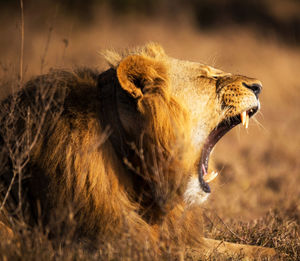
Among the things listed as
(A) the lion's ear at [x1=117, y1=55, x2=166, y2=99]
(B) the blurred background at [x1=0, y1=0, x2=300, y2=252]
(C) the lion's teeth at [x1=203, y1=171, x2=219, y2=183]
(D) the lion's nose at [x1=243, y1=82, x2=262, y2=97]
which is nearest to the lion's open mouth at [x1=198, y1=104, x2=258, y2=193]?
(C) the lion's teeth at [x1=203, y1=171, x2=219, y2=183]

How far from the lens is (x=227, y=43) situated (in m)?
17.2

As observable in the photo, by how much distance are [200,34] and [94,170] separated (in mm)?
15786

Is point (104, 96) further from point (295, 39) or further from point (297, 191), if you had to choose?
point (295, 39)

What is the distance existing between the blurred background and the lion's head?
97.3 inches

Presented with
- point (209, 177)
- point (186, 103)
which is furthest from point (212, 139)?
point (186, 103)

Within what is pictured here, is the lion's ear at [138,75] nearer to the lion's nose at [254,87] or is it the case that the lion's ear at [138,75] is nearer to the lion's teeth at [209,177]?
the lion's nose at [254,87]

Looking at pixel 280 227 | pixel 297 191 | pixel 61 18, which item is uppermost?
pixel 280 227

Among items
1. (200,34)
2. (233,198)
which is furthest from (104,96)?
(200,34)

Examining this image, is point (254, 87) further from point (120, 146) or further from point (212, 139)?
point (120, 146)

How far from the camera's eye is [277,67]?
49.9ft

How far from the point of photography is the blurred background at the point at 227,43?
7410 millimetres

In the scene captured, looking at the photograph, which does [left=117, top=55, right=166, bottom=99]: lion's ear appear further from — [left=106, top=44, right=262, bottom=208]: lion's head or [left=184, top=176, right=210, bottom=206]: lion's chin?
[left=184, top=176, right=210, bottom=206]: lion's chin

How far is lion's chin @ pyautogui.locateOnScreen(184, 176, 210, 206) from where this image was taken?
→ 3359 millimetres

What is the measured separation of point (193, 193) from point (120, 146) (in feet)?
1.95
